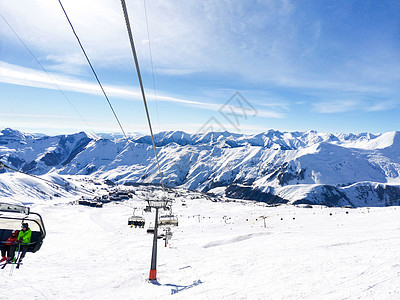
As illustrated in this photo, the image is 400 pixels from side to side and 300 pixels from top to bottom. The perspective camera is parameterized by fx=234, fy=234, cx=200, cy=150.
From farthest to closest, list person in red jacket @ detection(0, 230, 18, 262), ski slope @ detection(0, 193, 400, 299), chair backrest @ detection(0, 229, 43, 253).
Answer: chair backrest @ detection(0, 229, 43, 253) < person in red jacket @ detection(0, 230, 18, 262) < ski slope @ detection(0, 193, 400, 299)

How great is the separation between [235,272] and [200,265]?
21.6 feet

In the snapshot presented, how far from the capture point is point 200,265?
85.2ft

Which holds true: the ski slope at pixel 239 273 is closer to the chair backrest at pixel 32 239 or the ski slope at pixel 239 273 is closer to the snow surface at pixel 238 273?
the snow surface at pixel 238 273

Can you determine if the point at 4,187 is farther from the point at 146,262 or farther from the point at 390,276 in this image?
the point at 390,276

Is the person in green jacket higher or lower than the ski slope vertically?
higher

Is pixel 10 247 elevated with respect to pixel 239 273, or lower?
Result: elevated

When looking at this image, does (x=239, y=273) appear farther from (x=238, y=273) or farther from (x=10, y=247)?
(x=10, y=247)

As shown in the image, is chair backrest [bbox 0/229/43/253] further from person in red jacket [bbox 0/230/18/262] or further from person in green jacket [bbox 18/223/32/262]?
person in red jacket [bbox 0/230/18/262]

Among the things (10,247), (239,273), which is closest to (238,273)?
(239,273)

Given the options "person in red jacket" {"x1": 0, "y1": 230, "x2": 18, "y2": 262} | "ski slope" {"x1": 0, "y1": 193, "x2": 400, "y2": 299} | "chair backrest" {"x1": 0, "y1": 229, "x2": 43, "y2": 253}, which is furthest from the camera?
"chair backrest" {"x1": 0, "y1": 229, "x2": 43, "y2": 253}

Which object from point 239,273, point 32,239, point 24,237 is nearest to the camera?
point 24,237

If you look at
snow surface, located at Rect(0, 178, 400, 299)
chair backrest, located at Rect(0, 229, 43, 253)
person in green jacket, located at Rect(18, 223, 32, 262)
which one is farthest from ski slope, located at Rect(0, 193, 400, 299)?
person in green jacket, located at Rect(18, 223, 32, 262)

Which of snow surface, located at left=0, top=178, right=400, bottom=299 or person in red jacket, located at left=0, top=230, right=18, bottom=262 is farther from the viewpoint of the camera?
person in red jacket, located at left=0, top=230, right=18, bottom=262

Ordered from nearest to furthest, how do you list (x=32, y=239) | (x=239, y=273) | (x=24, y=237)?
(x=24, y=237), (x=32, y=239), (x=239, y=273)
